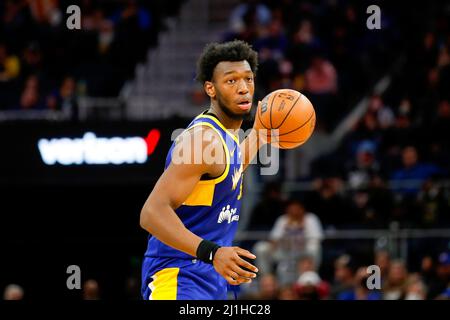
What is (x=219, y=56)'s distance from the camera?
6.90 m

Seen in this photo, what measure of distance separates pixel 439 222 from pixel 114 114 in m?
4.94

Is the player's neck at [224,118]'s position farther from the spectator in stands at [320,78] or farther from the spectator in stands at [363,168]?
the spectator in stands at [320,78]

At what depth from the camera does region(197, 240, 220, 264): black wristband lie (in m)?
6.07

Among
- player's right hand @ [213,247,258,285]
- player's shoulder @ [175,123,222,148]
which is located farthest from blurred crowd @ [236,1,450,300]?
player's right hand @ [213,247,258,285]

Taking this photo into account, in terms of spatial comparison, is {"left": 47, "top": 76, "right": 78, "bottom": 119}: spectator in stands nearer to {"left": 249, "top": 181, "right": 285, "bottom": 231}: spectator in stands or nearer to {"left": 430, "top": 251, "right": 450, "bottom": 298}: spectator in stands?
{"left": 249, "top": 181, "right": 285, "bottom": 231}: spectator in stands

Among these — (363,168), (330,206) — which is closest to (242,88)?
(330,206)

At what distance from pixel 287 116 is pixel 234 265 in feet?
6.05

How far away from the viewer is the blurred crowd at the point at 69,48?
54.1 ft

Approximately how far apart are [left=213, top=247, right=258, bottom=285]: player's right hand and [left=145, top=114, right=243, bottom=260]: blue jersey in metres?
0.67

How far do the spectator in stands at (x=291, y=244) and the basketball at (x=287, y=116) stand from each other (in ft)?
17.0

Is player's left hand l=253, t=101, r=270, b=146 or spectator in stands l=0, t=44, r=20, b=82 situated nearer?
player's left hand l=253, t=101, r=270, b=146

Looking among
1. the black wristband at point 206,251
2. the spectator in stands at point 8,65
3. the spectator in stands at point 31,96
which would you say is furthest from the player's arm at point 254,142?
the spectator in stands at point 8,65
